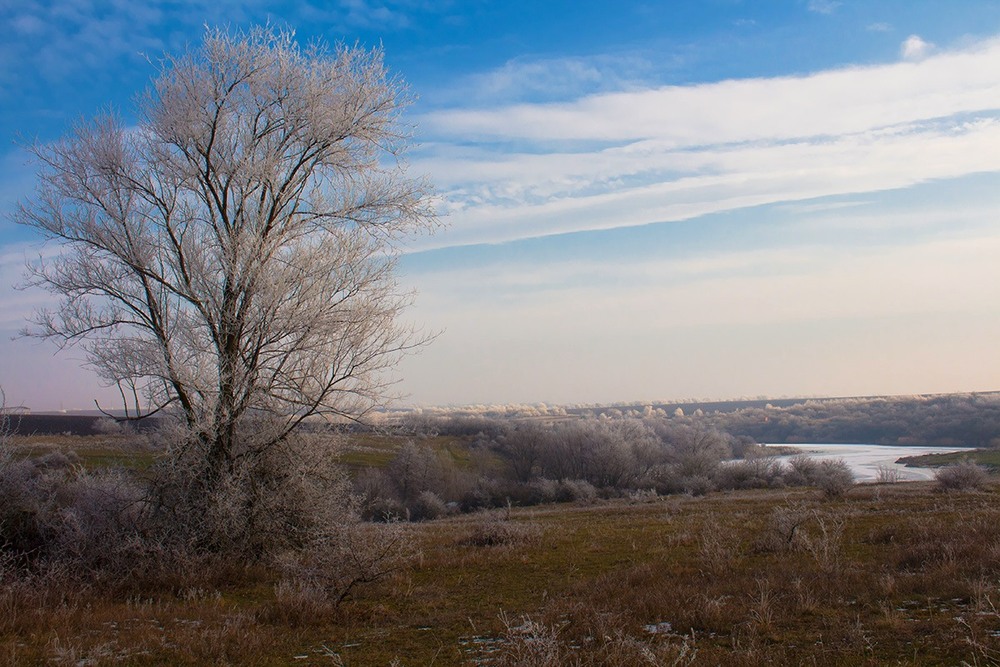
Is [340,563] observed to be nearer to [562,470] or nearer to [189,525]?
[189,525]

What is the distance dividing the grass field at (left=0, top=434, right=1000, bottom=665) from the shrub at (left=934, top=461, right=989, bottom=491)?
35.6ft

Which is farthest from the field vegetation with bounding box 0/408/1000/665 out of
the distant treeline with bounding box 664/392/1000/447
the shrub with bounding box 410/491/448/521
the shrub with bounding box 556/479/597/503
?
the distant treeline with bounding box 664/392/1000/447

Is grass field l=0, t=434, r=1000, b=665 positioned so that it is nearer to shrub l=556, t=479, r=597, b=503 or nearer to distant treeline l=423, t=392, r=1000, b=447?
shrub l=556, t=479, r=597, b=503

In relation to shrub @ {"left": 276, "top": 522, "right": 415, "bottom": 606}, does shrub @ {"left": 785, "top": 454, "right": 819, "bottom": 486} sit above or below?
below

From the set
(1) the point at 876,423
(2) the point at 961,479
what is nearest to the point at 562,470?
(2) the point at 961,479

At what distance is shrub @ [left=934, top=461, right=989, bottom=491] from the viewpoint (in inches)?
820

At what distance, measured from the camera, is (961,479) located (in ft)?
68.9

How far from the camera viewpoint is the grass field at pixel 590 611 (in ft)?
18.1

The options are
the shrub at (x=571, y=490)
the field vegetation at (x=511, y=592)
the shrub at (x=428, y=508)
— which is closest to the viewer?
the field vegetation at (x=511, y=592)

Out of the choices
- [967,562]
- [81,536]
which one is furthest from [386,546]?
[967,562]

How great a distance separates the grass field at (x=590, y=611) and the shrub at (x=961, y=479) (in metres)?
10.9

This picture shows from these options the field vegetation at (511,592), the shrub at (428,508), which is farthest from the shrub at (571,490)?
the field vegetation at (511,592)

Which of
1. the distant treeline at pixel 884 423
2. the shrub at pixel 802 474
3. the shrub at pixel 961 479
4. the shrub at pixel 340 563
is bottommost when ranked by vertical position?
the distant treeline at pixel 884 423

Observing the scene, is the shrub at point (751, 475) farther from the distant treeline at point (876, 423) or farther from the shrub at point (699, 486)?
the distant treeline at point (876, 423)
